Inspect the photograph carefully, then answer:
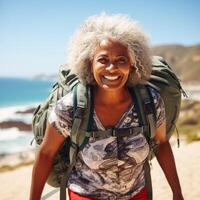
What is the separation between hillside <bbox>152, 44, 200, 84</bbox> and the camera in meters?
129

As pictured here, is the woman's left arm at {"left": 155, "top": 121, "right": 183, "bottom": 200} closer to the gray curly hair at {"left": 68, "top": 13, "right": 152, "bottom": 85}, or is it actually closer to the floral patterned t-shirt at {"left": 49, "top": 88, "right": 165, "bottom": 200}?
the floral patterned t-shirt at {"left": 49, "top": 88, "right": 165, "bottom": 200}

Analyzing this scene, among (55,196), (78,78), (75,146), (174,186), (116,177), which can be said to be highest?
(78,78)

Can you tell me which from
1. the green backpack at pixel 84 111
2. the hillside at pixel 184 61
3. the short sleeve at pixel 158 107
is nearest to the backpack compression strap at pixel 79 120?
the green backpack at pixel 84 111

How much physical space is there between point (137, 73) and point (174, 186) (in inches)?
33.2

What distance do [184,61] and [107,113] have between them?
152 meters

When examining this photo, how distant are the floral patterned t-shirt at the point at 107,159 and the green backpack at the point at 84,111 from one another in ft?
0.13

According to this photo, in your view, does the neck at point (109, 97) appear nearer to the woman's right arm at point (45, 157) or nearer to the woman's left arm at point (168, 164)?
the woman's right arm at point (45, 157)

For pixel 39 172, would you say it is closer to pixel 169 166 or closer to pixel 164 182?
pixel 169 166

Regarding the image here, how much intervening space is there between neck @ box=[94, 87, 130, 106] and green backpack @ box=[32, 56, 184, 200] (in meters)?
0.08

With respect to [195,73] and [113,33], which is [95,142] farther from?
[195,73]

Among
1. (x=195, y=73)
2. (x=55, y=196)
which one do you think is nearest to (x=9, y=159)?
(x=55, y=196)

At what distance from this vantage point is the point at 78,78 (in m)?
2.51

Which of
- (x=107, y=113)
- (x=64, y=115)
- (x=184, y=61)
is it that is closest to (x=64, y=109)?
(x=64, y=115)

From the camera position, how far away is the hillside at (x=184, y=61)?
129250 millimetres
